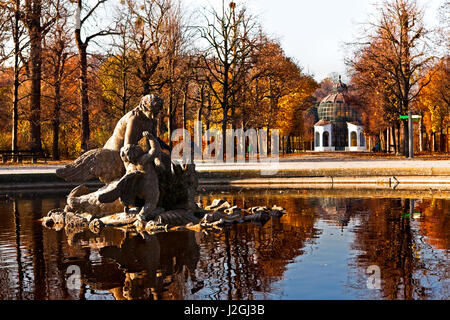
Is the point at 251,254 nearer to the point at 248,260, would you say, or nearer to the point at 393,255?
the point at 248,260

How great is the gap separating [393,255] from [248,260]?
1.91 m

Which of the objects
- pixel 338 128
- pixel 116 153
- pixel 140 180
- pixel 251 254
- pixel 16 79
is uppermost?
pixel 16 79

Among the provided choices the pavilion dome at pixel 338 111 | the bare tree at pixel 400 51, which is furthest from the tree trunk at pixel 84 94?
the pavilion dome at pixel 338 111

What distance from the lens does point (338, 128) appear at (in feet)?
284

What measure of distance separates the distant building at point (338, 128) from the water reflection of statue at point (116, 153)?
7448 cm

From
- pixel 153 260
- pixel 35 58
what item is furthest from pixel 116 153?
pixel 35 58

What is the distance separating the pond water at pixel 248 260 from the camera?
17.0 feet

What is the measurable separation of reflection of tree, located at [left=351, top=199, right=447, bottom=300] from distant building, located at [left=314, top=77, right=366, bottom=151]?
242ft

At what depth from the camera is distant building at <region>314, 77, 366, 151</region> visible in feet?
275

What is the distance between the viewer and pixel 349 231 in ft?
28.6

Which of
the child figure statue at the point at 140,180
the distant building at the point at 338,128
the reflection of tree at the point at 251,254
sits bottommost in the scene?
the reflection of tree at the point at 251,254

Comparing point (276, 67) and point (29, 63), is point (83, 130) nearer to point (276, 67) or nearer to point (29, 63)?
point (29, 63)

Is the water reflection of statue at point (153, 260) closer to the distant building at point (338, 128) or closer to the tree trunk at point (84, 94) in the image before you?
the tree trunk at point (84, 94)
